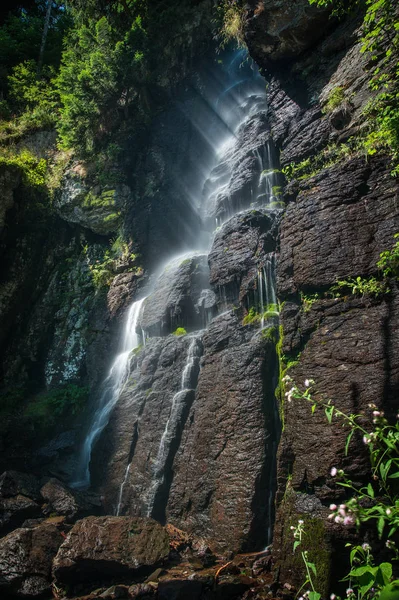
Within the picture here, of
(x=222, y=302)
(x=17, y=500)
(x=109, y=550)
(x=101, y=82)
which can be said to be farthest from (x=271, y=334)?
(x=101, y=82)

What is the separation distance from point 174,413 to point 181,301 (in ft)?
12.9

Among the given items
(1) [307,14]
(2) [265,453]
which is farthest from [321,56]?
(2) [265,453]

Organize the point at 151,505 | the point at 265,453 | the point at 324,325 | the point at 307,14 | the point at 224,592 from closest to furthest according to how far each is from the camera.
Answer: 1. the point at 224,592
2. the point at 324,325
3. the point at 265,453
4. the point at 151,505
5. the point at 307,14

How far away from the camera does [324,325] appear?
20.7ft

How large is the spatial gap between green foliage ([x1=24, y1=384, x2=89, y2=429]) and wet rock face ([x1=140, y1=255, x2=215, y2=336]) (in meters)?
3.92

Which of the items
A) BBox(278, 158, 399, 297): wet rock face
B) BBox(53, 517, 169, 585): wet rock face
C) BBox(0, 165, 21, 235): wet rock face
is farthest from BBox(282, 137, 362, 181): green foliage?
BBox(0, 165, 21, 235): wet rock face

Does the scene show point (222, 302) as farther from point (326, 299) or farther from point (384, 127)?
point (384, 127)

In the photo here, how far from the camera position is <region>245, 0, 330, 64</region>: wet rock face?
986cm

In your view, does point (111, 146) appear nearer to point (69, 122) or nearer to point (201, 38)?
point (69, 122)

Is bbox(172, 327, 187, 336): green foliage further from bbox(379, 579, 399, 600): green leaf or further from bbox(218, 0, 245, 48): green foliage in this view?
bbox(218, 0, 245, 48): green foliage

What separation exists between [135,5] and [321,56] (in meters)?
13.5

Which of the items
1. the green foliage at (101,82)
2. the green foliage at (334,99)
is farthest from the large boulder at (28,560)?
the green foliage at (101,82)

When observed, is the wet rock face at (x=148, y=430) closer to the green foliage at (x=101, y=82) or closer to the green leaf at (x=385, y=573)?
the green leaf at (x=385, y=573)

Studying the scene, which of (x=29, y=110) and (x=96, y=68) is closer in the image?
(x=96, y=68)
